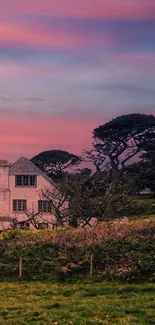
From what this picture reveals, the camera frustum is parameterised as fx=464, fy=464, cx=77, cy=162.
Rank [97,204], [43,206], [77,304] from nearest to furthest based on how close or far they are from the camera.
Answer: [77,304] → [97,204] → [43,206]

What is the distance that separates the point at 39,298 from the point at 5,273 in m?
5.21

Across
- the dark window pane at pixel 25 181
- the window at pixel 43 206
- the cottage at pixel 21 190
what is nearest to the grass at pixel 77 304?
the window at pixel 43 206

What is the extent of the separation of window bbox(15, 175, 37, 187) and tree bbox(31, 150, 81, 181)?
72.1 feet

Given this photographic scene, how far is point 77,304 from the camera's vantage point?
13469 millimetres

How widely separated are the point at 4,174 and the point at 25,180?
222 cm

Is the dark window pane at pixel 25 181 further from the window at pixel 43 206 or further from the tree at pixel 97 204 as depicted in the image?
the tree at pixel 97 204

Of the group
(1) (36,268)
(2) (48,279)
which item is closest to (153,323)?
(2) (48,279)

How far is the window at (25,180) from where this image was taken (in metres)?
47.2

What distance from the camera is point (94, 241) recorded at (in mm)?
21391

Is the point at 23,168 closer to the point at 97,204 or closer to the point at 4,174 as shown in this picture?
the point at 4,174

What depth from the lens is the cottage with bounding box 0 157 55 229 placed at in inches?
1825

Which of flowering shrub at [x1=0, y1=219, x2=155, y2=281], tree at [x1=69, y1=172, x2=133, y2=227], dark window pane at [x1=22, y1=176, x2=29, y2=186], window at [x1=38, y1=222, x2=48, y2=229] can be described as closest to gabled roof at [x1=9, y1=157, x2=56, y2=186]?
dark window pane at [x1=22, y1=176, x2=29, y2=186]

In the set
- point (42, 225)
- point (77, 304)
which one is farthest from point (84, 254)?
point (42, 225)

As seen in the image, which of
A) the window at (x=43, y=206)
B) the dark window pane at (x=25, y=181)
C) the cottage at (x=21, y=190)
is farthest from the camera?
the dark window pane at (x=25, y=181)
